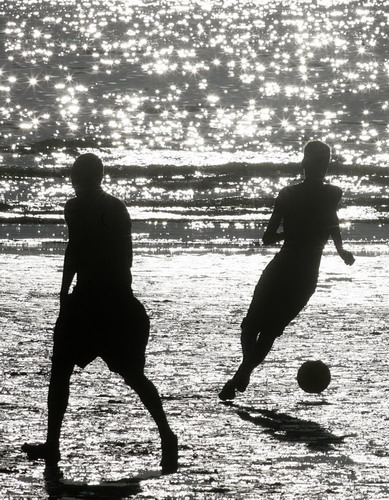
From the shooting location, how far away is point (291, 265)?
920cm

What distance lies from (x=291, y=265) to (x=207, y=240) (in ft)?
43.0

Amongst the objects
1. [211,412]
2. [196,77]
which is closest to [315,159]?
[211,412]

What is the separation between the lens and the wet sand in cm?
671

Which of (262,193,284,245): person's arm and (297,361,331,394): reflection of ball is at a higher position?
(262,193,284,245): person's arm

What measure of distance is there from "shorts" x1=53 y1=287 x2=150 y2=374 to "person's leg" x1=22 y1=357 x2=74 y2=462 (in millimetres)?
52

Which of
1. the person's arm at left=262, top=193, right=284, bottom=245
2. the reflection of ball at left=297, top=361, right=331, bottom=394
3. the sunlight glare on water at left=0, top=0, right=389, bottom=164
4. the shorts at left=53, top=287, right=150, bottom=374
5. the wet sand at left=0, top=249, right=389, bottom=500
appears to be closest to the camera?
the wet sand at left=0, top=249, right=389, bottom=500

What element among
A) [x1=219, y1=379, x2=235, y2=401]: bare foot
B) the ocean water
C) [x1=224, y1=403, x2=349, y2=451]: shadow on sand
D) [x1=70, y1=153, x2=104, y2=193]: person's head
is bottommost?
[x1=224, y1=403, x2=349, y2=451]: shadow on sand

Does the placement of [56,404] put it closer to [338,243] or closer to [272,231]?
[272,231]

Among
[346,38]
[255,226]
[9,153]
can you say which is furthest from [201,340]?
[346,38]

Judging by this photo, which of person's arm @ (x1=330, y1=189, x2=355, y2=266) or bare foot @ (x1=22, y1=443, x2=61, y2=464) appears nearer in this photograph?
bare foot @ (x1=22, y1=443, x2=61, y2=464)

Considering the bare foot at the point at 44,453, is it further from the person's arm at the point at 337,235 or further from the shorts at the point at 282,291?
the person's arm at the point at 337,235

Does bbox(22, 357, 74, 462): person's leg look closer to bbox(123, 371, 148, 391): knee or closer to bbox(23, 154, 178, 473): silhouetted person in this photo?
bbox(23, 154, 178, 473): silhouetted person

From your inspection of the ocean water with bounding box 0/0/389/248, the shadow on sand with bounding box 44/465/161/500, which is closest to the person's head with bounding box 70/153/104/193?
the shadow on sand with bounding box 44/465/161/500

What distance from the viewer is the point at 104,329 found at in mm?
7266
